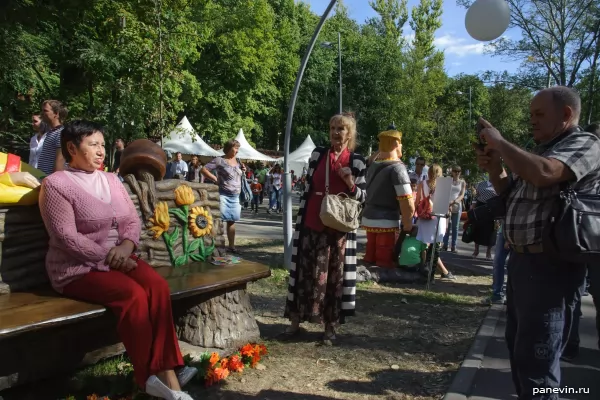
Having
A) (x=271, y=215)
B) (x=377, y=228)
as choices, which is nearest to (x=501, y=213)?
(x=377, y=228)

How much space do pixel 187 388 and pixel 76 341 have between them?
2.55ft

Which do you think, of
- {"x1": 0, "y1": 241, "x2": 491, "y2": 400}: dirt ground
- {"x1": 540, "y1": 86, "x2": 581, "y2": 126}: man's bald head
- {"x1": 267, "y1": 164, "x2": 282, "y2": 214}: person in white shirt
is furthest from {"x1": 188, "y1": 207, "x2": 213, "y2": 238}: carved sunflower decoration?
{"x1": 267, "y1": 164, "x2": 282, "y2": 214}: person in white shirt

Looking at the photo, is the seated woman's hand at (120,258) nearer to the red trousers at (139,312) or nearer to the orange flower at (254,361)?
the red trousers at (139,312)

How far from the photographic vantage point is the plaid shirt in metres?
2.24

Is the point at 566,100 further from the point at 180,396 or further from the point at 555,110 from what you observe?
the point at 180,396

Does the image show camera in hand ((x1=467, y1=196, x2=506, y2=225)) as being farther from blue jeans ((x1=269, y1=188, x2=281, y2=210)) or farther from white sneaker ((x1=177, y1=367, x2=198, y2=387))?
blue jeans ((x1=269, y1=188, x2=281, y2=210))

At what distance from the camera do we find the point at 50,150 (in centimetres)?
471

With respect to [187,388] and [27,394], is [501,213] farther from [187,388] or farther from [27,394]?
[27,394]

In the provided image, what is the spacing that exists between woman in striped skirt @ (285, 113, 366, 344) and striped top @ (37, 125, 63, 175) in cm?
239

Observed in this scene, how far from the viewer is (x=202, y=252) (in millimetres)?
4250

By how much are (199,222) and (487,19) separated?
3.17m

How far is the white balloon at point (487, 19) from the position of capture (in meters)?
4.57

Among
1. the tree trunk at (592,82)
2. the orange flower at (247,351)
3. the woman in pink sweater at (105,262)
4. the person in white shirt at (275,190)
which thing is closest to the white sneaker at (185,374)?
the woman in pink sweater at (105,262)

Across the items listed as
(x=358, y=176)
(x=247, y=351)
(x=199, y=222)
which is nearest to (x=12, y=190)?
(x=199, y=222)
